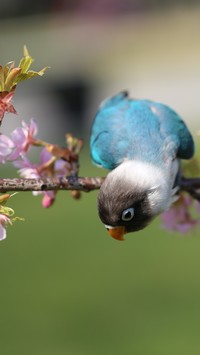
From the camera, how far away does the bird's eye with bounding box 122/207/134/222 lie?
2822 mm

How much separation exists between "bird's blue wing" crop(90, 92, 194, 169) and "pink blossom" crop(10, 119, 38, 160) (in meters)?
0.45

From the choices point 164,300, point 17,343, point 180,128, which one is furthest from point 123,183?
point 164,300

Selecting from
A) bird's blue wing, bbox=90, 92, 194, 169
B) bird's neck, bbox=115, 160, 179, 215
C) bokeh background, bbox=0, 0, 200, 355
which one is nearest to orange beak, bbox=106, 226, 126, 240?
bird's neck, bbox=115, 160, 179, 215

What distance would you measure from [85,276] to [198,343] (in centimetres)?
242

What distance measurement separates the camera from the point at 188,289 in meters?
7.62

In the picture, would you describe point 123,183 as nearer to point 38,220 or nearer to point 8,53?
point 38,220

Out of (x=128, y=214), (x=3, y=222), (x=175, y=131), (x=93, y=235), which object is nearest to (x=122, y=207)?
(x=128, y=214)

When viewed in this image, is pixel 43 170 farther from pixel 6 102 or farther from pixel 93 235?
pixel 93 235

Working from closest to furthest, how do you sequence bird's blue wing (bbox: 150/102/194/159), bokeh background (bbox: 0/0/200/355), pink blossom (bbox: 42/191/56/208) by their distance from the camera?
pink blossom (bbox: 42/191/56/208) < bird's blue wing (bbox: 150/102/194/159) < bokeh background (bbox: 0/0/200/355)

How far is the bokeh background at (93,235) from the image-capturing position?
672cm

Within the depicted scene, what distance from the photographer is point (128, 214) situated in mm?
2848

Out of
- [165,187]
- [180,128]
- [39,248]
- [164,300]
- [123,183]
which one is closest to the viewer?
[123,183]

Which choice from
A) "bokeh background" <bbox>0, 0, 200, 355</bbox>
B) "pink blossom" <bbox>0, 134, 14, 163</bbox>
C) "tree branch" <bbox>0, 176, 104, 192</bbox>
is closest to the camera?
"tree branch" <bbox>0, 176, 104, 192</bbox>

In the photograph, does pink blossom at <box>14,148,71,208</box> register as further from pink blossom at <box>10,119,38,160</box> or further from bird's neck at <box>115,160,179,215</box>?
bird's neck at <box>115,160,179,215</box>
